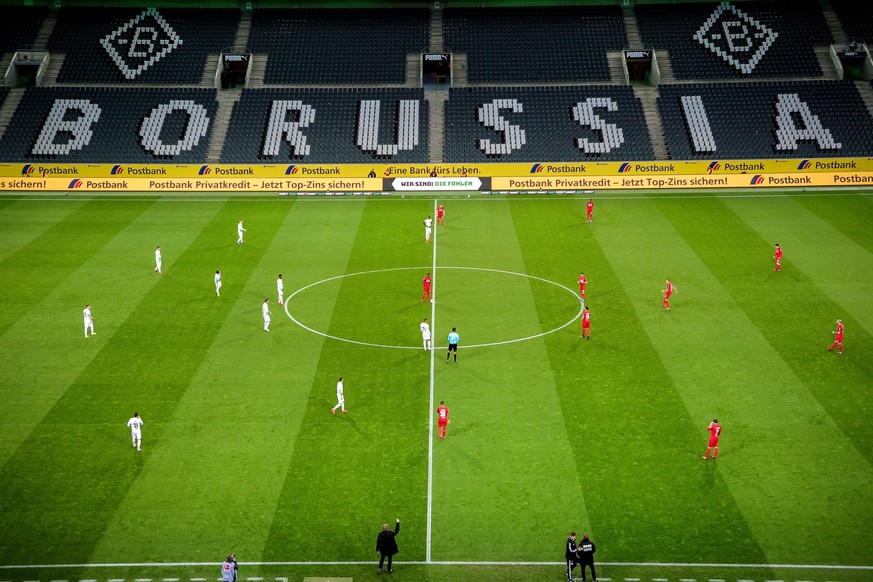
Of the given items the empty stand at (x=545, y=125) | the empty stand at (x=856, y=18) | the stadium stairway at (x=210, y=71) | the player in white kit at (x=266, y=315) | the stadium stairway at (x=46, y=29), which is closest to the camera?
the player in white kit at (x=266, y=315)

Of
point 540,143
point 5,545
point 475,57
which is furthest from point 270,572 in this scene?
point 475,57

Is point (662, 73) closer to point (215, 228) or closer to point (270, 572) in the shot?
point (215, 228)

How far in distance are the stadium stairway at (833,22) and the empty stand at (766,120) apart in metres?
5.56

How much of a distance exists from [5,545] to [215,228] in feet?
101

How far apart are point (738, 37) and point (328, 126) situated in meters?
34.5

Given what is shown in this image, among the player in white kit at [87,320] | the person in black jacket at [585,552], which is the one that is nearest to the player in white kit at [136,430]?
the player in white kit at [87,320]

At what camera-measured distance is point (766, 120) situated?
64375 mm

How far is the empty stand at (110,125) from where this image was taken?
204ft

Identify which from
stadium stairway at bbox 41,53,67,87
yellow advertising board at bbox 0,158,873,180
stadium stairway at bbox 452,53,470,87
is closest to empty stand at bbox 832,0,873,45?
yellow advertising board at bbox 0,158,873,180

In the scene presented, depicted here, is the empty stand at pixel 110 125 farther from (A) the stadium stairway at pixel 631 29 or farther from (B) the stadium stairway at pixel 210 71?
(A) the stadium stairway at pixel 631 29

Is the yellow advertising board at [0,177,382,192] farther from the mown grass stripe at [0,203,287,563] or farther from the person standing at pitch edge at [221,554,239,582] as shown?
the person standing at pitch edge at [221,554,239,582]

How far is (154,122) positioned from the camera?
65.1 meters

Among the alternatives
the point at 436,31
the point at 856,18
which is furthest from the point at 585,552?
the point at 856,18

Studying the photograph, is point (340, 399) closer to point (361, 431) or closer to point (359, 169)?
point (361, 431)
